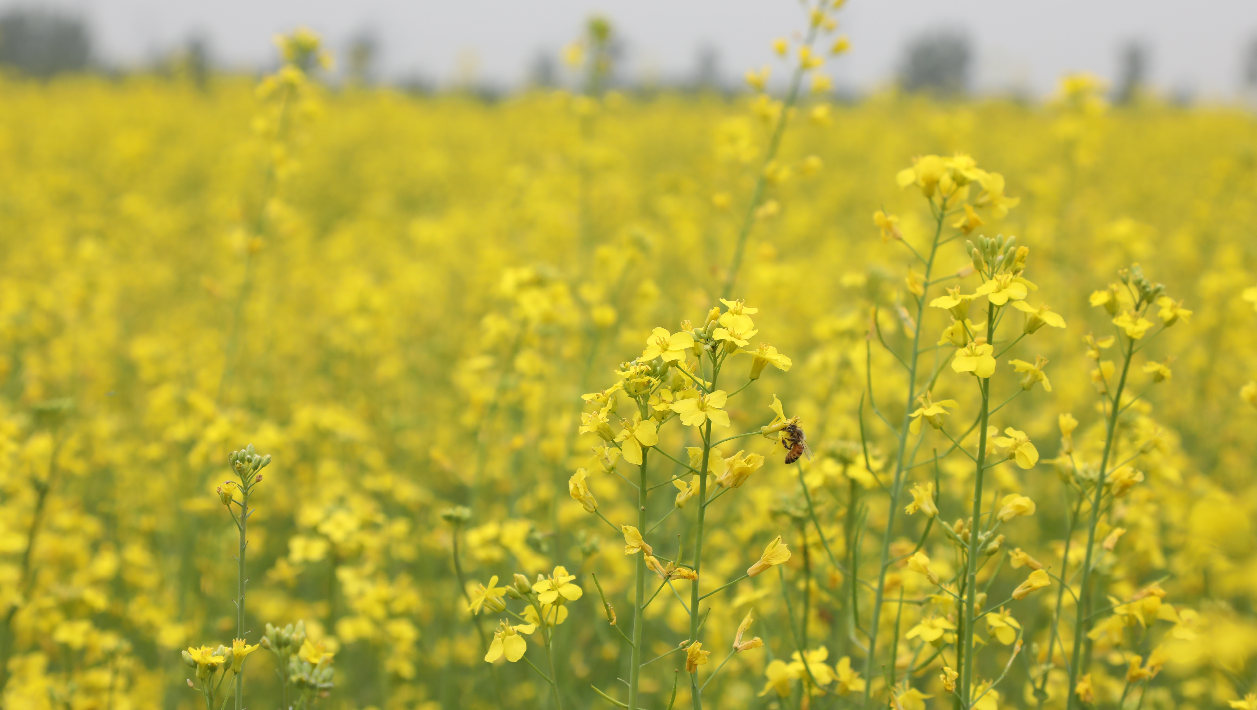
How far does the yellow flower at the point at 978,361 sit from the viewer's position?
1.76 m

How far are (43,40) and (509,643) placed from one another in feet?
219

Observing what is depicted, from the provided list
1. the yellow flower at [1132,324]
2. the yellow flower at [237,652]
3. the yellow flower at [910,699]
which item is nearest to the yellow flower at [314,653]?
the yellow flower at [237,652]

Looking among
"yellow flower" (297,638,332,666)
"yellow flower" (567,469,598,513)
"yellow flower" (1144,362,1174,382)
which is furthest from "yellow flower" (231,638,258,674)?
"yellow flower" (1144,362,1174,382)

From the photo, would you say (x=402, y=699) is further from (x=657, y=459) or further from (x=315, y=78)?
(x=315, y=78)

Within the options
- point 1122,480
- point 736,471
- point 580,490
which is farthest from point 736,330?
point 1122,480

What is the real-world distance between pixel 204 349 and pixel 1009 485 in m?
5.57

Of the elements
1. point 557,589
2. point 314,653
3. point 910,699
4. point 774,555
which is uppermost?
point 774,555

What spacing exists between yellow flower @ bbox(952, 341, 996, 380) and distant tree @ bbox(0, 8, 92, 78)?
52.5 metres

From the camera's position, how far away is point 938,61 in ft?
187

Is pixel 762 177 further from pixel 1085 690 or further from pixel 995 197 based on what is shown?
pixel 1085 690

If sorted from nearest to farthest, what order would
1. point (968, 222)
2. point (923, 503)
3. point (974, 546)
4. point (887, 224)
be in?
point (974, 546)
point (923, 503)
point (968, 222)
point (887, 224)

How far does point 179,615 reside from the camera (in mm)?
3516

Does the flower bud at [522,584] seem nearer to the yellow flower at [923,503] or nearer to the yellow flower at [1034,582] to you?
the yellow flower at [923,503]

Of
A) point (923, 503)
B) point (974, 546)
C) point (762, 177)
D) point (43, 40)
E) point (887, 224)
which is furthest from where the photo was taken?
point (43, 40)
